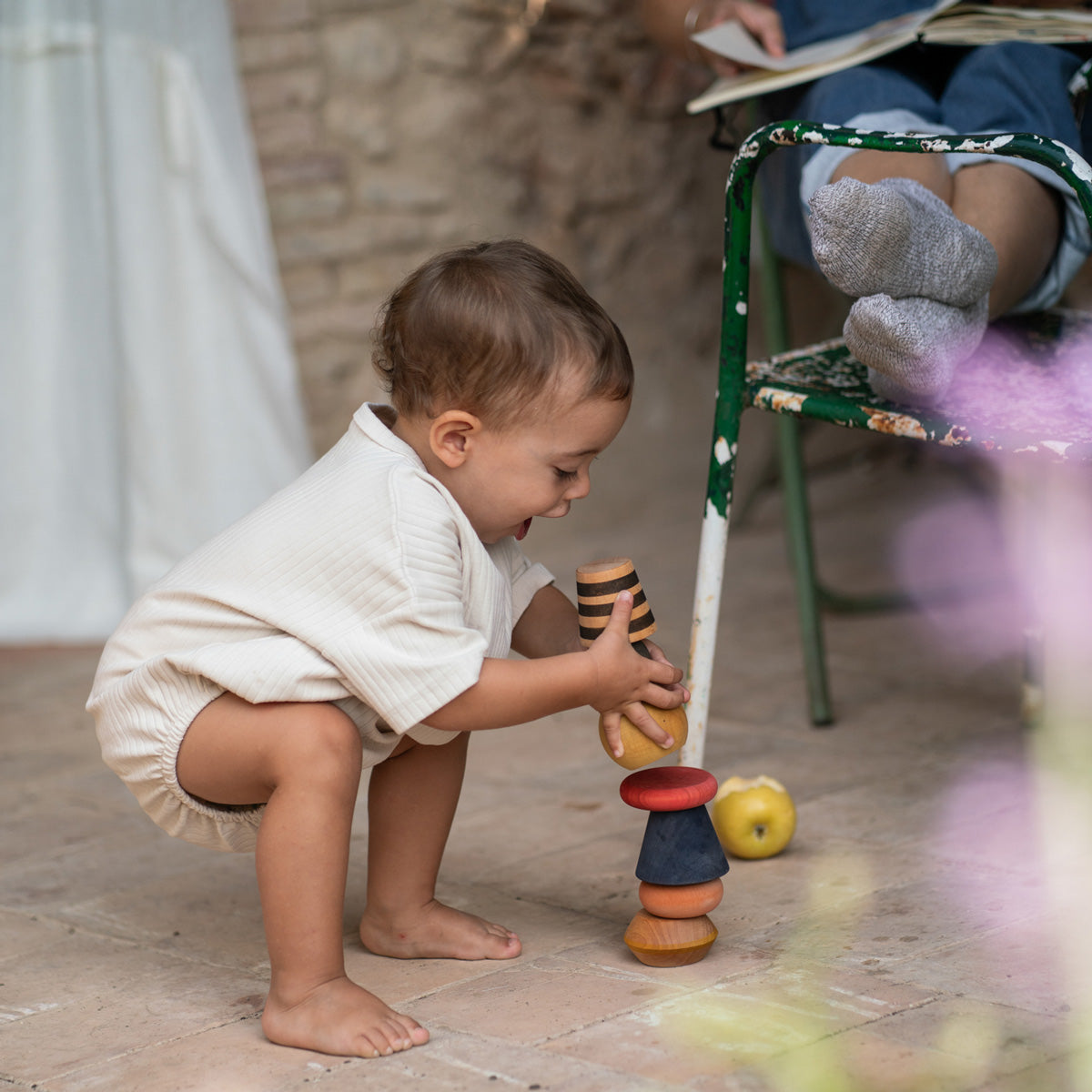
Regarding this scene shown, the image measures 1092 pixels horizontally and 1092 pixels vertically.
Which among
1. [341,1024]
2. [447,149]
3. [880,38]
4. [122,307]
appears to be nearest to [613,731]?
[341,1024]

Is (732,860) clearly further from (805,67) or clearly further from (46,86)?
(46,86)

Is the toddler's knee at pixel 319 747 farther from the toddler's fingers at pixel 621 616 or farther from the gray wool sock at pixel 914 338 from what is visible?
the gray wool sock at pixel 914 338

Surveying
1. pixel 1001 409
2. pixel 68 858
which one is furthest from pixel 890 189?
pixel 68 858

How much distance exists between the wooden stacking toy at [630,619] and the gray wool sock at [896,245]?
1.21 ft

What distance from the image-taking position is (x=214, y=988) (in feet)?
4.50

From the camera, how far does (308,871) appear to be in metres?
1.21

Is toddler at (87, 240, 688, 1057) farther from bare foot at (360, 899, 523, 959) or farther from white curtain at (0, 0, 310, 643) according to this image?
white curtain at (0, 0, 310, 643)

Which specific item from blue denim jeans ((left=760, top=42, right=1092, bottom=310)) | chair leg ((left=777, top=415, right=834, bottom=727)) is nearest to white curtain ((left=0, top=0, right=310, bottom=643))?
chair leg ((left=777, top=415, right=834, bottom=727))

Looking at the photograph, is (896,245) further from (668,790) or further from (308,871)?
(308,871)

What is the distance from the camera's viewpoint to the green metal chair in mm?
1359

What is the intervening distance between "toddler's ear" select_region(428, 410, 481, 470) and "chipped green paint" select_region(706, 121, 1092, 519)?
0.42 m

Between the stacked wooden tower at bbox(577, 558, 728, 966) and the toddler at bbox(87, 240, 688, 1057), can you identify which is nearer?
the toddler at bbox(87, 240, 688, 1057)

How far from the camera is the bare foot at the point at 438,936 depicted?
1400 mm

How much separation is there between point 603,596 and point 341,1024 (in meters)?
0.43
